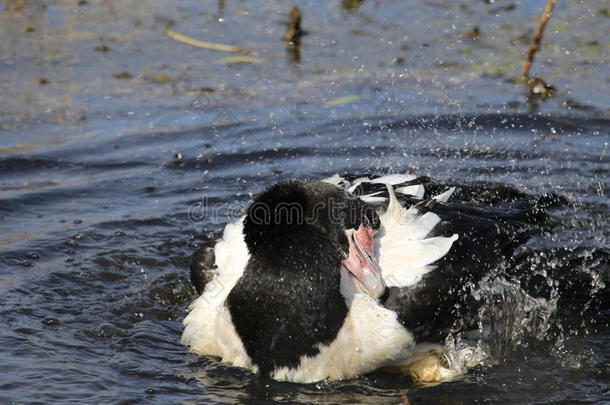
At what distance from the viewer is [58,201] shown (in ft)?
22.6

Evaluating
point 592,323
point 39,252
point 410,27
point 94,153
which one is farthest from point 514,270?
point 410,27

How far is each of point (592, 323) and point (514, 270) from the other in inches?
20.7

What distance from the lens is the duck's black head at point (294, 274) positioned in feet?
15.3

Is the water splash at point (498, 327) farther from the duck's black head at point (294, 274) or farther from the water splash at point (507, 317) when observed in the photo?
the duck's black head at point (294, 274)

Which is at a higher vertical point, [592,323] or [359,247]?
[359,247]

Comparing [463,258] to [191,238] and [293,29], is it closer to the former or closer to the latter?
[191,238]

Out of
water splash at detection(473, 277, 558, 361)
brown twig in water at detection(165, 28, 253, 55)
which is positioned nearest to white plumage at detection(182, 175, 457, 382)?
water splash at detection(473, 277, 558, 361)

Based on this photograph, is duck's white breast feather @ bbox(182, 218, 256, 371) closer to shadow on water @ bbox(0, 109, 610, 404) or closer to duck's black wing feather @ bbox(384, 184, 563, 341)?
shadow on water @ bbox(0, 109, 610, 404)

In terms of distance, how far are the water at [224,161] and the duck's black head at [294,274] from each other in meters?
0.24

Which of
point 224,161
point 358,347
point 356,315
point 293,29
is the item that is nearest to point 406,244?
point 356,315

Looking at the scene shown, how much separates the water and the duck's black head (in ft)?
0.78

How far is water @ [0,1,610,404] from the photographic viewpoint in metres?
4.88

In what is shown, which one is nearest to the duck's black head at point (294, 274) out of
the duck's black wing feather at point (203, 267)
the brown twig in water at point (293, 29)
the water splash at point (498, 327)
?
the duck's black wing feather at point (203, 267)

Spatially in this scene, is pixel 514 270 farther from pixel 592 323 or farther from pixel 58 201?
pixel 58 201
